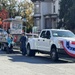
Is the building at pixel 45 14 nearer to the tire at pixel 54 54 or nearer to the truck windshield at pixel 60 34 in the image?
the truck windshield at pixel 60 34

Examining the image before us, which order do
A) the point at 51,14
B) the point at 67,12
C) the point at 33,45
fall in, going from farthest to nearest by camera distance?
1. the point at 51,14
2. the point at 67,12
3. the point at 33,45

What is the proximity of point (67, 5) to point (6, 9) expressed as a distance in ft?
86.2

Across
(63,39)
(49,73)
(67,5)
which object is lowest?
(49,73)

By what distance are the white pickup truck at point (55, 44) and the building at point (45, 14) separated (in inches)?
1272

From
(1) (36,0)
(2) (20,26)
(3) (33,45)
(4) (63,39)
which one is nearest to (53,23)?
(1) (36,0)

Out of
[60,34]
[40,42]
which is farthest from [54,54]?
[40,42]

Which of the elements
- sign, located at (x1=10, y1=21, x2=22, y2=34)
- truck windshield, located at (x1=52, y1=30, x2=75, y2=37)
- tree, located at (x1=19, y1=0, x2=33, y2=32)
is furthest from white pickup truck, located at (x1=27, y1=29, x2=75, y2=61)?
tree, located at (x1=19, y1=0, x2=33, y2=32)

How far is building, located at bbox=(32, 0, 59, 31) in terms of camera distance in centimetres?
5509

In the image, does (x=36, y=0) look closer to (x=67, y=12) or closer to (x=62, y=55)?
(x=67, y=12)

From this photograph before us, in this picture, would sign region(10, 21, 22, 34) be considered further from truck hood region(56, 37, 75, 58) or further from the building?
the building

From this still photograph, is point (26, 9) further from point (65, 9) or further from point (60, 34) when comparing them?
point (60, 34)

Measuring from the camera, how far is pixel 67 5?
143 feet

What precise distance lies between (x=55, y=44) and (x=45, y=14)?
3846 centimetres

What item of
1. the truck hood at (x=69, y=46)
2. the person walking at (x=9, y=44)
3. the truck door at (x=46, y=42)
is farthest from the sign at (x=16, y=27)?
the truck hood at (x=69, y=46)
